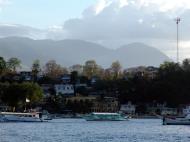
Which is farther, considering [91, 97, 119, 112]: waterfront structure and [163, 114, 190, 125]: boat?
[91, 97, 119, 112]: waterfront structure

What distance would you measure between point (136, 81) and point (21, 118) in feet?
178

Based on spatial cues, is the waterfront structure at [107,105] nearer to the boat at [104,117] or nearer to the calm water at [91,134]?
the boat at [104,117]

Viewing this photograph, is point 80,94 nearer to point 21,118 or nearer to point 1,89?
point 1,89

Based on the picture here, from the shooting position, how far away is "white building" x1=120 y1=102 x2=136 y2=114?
175m

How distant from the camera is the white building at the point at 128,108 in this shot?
174863mm

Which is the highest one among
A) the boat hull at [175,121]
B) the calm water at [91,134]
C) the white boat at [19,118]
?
the white boat at [19,118]

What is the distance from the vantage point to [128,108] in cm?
17688

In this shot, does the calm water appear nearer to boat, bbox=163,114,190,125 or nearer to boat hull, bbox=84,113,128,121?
boat, bbox=163,114,190,125

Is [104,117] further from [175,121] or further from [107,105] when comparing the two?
[107,105]

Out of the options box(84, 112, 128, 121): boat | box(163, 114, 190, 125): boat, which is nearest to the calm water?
box(163, 114, 190, 125): boat

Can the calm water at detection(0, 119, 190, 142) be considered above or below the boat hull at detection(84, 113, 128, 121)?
below

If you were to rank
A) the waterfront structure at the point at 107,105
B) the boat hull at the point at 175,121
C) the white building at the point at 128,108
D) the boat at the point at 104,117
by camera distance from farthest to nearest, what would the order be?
1. the waterfront structure at the point at 107,105
2. the white building at the point at 128,108
3. the boat at the point at 104,117
4. the boat hull at the point at 175,121

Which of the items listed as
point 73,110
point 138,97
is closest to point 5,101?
point 73,110

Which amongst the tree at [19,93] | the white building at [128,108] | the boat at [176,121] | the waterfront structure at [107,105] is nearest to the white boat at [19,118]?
the tree at [19,93]
